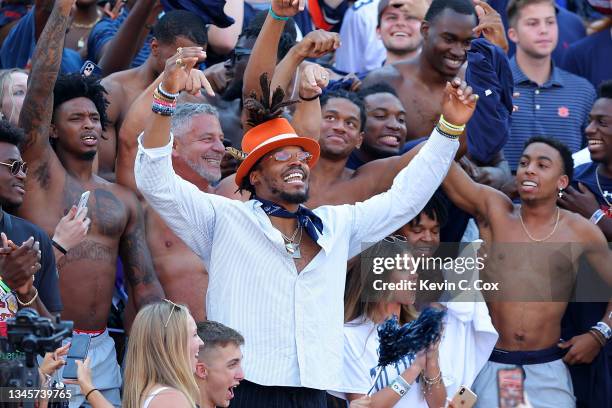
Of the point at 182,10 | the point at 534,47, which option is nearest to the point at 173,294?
the point at 182,10

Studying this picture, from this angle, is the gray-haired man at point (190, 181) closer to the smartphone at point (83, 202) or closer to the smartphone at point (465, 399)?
the smartphone at point (83, 202)

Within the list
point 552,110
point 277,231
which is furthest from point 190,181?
point 552,110

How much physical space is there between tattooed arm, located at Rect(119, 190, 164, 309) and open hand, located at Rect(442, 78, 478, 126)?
6.63 ft

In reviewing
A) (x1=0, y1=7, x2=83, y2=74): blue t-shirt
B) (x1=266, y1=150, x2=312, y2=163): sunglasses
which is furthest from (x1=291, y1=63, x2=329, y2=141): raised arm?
(x1=0, y1=7, x2=83, y2=74): blue t-shirt

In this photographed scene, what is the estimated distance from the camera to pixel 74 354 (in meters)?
5.72

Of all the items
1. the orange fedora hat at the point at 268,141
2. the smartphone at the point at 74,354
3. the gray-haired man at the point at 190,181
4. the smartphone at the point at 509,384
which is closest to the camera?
the smartphone at the point at 74,354

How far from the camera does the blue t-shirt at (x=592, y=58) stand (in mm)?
10188

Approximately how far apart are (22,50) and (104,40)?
624 mm

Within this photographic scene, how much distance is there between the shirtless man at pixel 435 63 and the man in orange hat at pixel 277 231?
2.30 m

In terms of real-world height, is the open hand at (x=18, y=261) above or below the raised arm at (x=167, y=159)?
below

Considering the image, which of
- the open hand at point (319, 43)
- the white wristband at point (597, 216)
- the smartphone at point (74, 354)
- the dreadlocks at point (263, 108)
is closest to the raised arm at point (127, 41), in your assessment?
the open hand at point (319, 43)

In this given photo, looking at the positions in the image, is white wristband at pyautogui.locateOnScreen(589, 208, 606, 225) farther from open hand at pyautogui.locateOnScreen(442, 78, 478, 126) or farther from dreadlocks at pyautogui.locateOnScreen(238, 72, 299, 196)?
dreadlocks at pyautogui.locateOnScreen(238, 72, 299, 196)

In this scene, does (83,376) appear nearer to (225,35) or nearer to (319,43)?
(319,43)

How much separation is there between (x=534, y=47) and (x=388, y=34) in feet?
3.54
